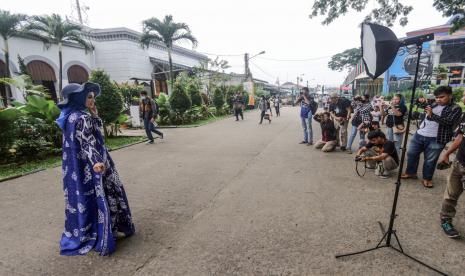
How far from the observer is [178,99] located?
13258mm

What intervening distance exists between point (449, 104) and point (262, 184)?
310cm

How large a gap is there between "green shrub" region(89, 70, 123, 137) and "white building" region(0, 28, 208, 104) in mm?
8503

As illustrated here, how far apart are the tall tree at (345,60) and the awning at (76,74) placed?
51914 mm

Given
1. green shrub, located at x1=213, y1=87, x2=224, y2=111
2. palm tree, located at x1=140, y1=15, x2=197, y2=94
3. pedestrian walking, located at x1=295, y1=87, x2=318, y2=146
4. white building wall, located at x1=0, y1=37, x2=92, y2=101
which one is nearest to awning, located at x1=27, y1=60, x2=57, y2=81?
white building wall, located at x1=0, y1=37, x2=92, y2=101

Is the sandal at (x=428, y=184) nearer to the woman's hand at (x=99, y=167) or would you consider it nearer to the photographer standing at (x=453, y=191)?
the photographer standing at (x=453, y=191)

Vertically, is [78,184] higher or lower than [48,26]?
lower

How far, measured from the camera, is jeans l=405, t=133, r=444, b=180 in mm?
4035

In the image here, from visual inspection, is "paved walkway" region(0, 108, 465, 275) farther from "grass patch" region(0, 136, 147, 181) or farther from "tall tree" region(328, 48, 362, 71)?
"tall tree" region(328, 48, 362, 71)

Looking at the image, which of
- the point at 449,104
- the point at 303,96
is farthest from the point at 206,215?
the point at 303,96

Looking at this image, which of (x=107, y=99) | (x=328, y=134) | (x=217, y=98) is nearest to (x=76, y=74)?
(x=217, y=98)

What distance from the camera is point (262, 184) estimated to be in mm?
4590

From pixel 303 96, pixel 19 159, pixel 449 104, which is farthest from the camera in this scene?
pixel 303 96

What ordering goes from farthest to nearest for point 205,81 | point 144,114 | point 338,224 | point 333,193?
point 205,81 → point 144,114 → point 333,193 → point 338,224

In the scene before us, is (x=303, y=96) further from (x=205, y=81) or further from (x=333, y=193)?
(x=205, y=81)
